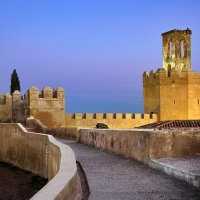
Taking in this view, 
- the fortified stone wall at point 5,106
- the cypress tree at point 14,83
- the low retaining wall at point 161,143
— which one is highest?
the cypress tree at point 14,83

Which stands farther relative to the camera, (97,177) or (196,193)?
(97,177)

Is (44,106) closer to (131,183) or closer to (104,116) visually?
(104,116)

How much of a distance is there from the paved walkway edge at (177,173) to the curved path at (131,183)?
64mm

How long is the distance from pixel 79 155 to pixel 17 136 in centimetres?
648

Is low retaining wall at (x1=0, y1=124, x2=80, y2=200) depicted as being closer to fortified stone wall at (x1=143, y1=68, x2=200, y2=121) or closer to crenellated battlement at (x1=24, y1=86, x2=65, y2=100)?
crenellated battlement at (x1=24, y1=86, x2=65, y2=100)

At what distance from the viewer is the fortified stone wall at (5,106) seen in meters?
24.5

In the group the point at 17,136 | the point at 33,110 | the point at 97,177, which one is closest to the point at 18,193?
the point at 17,136

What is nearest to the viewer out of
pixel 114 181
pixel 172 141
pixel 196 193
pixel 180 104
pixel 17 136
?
pixel 196 193

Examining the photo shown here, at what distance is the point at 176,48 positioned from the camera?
1473 inches

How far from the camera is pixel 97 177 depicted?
5871 mm

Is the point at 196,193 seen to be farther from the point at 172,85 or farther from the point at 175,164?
the point at 172,85

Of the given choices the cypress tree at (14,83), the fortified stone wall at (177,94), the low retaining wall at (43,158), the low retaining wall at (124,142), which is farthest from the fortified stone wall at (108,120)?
the low retaining wall at (124,142)

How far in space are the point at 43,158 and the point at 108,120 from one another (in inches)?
703

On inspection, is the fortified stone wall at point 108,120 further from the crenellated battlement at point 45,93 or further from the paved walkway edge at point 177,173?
the paved walkway edge at point 177,173
